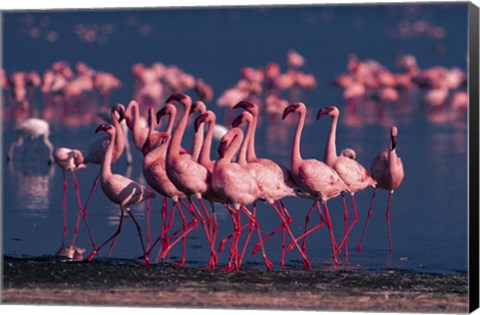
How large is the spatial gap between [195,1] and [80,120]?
1168 centimetres

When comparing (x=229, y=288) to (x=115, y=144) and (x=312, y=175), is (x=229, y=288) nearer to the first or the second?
(x=312, y=175)

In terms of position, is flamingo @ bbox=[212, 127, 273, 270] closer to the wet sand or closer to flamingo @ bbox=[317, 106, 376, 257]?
the wet sand

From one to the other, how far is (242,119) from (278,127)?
9927mm

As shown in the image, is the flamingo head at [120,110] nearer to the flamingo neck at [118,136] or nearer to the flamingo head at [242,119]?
the flamingo neck at [118,136]

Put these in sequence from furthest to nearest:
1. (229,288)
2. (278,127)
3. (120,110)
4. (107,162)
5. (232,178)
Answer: (278,127) → (120,110) → (107,162) → (232,178) → (229,288)

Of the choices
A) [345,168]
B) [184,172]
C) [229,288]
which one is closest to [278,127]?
[345,168]

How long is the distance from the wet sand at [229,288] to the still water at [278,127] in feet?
1.81

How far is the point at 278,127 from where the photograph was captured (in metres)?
18.6

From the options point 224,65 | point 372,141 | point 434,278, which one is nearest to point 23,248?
point 434,278

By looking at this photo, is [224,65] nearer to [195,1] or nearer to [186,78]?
[186,78]

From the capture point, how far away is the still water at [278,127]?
9680 mm

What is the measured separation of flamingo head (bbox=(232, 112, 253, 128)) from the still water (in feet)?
2.09

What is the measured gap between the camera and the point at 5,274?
848cm

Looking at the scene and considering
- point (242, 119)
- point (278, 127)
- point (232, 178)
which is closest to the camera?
point (232, 178)
